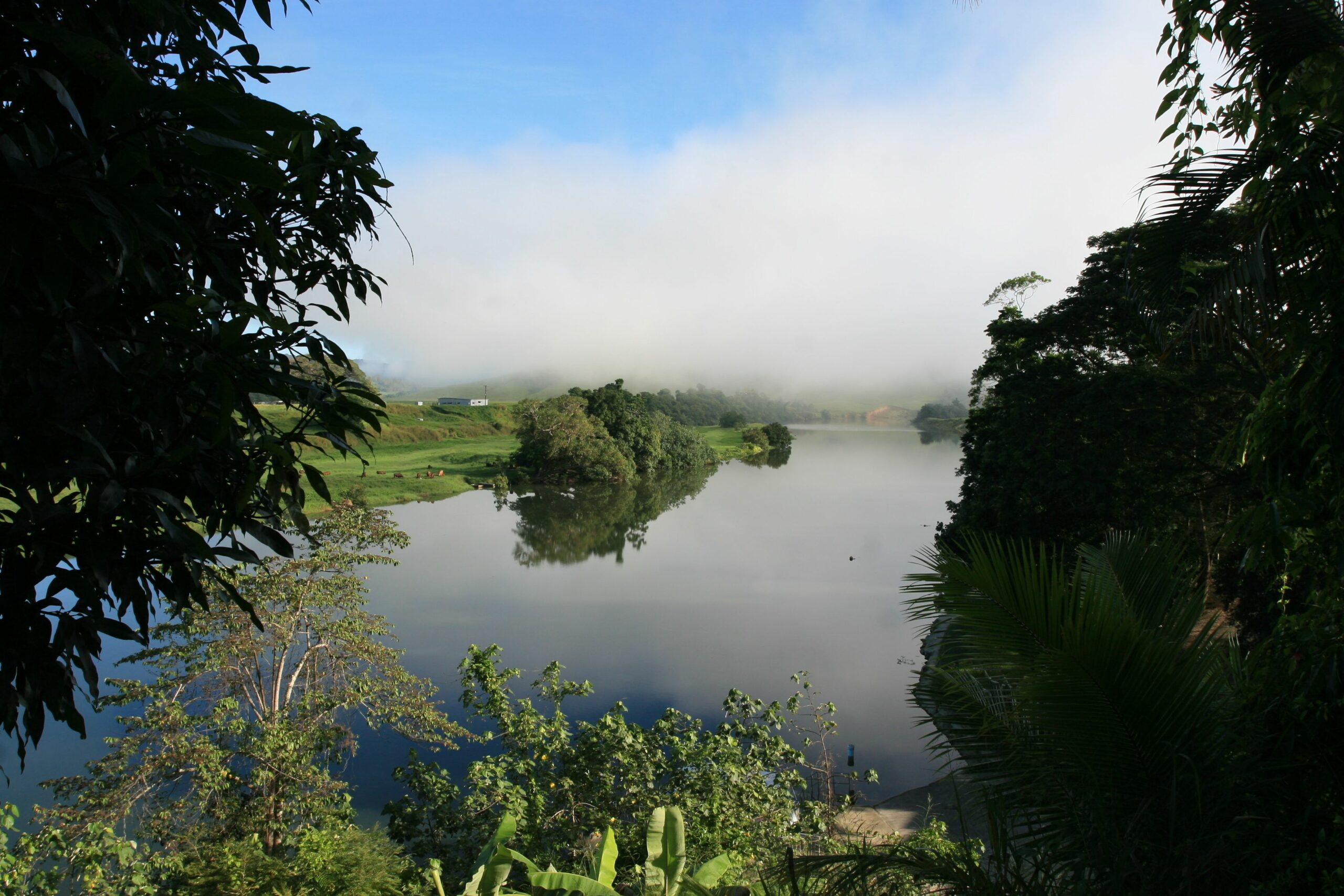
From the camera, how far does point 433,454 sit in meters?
40.5

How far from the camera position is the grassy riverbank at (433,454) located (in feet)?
92.6

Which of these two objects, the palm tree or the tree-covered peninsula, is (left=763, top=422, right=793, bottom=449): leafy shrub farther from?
the palm tree

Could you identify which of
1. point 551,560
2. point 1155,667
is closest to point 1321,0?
point 1155,667

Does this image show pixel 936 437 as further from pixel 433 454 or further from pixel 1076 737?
pixel 1076 737

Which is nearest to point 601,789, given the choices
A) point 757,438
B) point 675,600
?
point 675,600

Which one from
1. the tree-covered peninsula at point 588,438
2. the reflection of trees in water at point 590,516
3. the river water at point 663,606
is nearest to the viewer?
the river water at point 663,606

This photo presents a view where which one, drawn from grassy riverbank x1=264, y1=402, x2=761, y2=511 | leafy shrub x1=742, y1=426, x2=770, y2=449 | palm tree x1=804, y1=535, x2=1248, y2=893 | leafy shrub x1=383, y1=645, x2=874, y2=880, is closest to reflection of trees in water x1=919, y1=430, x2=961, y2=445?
leafy shrub x1=742, y1=426, x2=770, y2=449

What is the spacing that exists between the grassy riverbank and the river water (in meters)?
1.71

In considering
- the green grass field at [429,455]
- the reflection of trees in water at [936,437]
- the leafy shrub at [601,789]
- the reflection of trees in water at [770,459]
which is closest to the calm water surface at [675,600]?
the green grass field at [429,455]

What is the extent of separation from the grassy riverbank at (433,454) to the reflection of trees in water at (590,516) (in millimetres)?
3842

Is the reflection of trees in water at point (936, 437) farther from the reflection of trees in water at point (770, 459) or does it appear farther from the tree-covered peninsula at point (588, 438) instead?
the tree-covered peninsula at point (588, 438)

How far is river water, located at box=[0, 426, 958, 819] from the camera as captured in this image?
32.4 ft

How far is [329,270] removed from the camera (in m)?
2.17

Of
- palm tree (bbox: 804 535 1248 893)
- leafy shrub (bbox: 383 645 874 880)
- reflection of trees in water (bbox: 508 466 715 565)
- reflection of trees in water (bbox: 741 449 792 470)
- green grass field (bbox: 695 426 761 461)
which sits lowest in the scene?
reflection of trees in water (bbox: 508 466 715 565)
